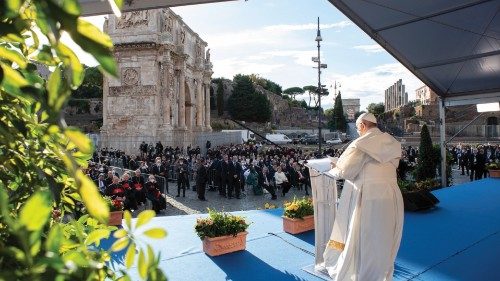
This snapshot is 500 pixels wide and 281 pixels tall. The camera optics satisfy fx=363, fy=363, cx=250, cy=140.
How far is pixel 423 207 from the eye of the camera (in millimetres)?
9453

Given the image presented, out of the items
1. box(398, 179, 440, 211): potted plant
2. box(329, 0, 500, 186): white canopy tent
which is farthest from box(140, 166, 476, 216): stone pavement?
box(329, 0, 500, 186): white canopy tent

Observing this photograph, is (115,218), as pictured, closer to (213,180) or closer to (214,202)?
(214,202)

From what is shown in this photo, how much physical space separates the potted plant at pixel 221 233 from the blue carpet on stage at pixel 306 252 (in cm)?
13

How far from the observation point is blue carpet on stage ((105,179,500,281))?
205 inches

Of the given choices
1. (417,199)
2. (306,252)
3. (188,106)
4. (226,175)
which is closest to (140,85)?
(188,106)

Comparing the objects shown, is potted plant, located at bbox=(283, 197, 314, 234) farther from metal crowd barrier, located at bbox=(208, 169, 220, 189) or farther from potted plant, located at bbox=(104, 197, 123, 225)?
metal crowd barrier, located at bbox=(208, 169, 220, 189)

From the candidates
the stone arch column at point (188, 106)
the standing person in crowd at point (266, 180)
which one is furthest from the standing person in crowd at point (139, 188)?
the stone arch column at point (188, 106)

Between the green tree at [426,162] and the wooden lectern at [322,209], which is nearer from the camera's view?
the wooden lectern at [322,209]

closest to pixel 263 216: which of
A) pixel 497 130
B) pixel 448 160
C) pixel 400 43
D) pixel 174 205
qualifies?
pixel 174 205

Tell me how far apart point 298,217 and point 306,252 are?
3.72 ft

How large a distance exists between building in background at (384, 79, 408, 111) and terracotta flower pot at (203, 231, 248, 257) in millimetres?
91225

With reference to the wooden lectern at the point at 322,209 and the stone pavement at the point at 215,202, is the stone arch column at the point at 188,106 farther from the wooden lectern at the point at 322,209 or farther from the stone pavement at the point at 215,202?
the wooden lectern at the point at 322,209

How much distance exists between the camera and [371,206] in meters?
4.13

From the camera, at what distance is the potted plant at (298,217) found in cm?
717
